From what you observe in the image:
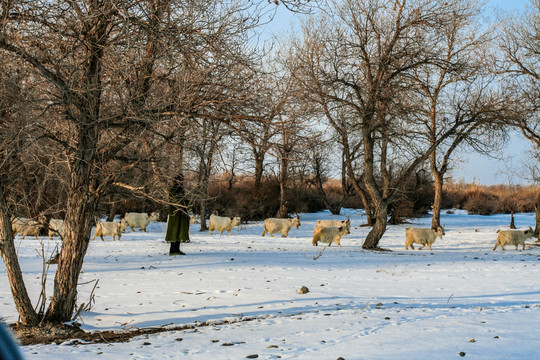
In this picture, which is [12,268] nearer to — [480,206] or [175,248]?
[175,248]

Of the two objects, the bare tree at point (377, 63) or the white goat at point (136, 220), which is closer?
the bare tree at point (377, 63)

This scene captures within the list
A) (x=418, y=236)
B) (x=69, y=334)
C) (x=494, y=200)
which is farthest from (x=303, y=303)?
(x=494, y=200)

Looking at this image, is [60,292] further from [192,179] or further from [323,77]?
[323,77]

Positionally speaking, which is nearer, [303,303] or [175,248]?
[303,303]

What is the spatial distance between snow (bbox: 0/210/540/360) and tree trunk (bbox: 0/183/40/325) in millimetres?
684

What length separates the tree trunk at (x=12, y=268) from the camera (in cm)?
652

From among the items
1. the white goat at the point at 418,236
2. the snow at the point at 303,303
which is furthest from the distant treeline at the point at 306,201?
A: the snow at the point at 303,303

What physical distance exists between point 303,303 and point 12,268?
14.9 feet

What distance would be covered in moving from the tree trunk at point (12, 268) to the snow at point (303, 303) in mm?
684

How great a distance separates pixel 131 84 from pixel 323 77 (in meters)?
10.8

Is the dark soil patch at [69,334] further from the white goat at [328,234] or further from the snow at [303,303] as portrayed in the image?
the white goat at [328,234]

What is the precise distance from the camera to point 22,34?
20.6 feet

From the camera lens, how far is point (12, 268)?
260 inches

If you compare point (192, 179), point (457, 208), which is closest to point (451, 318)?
point (192, 179)
